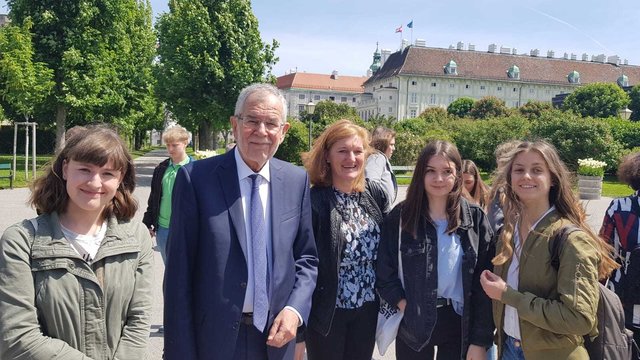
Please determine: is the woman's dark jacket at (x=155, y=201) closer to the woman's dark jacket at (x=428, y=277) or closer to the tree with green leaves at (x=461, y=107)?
the woman's dark jacket at (x=428, y=277)

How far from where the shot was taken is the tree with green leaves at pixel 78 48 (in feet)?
84.1

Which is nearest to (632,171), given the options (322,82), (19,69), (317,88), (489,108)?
(19,69)

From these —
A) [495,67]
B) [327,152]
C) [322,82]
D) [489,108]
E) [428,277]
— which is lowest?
[428,277]

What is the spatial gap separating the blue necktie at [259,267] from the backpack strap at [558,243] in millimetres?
1555

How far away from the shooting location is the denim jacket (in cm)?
226

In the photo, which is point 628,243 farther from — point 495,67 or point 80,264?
point 495,67

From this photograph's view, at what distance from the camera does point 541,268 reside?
282 centimetres

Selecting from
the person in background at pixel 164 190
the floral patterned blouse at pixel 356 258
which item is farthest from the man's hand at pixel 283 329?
the person in background at pixel 164 190

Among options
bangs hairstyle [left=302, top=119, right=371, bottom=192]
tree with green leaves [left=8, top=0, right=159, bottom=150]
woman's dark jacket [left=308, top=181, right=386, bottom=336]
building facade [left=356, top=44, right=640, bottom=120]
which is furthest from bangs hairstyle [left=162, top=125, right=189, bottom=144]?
building facade [left=356, top=44, right=640, bottom=120]

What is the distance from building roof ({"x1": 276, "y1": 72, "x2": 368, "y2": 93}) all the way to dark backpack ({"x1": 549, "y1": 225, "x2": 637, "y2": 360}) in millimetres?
137122

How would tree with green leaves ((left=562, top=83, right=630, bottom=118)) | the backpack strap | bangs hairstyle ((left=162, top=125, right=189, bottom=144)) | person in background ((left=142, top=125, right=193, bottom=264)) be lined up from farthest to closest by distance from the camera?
tree with green leaves ((left=562, top=83, right=630, bottom=118)) → bangs hairstyle ((left=162, top=125, right=189, bottom=144)) → person in background ((left=142, top=125, right=193, bottom=264)) → the backpack strap

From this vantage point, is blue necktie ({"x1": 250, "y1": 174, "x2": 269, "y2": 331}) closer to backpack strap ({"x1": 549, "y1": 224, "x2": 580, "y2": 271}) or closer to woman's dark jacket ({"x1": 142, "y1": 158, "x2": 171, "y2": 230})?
backpack strap ({"x1": 549, "y1": 224, "x2": 580, "y2": 271})

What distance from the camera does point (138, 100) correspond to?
30047 millimetres

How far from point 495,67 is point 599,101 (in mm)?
38632
